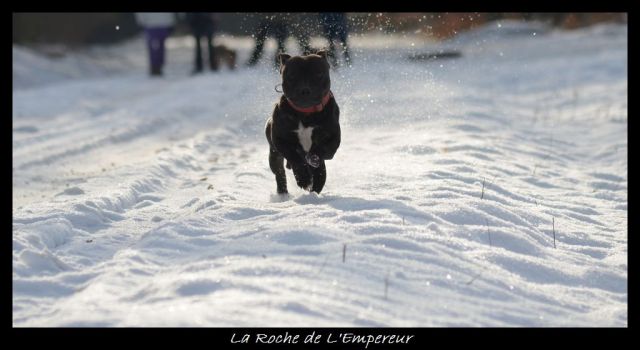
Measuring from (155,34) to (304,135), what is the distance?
59.4ft

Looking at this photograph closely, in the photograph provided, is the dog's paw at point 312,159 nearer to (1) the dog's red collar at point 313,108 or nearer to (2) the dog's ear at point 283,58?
(1) the dog's red collar at point 313,108

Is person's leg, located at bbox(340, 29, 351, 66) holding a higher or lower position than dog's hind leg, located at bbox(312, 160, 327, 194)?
higher

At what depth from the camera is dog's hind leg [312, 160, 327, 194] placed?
672cm

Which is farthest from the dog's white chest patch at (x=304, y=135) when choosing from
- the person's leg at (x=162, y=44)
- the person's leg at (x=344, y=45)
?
the person's leg at (x=162, y=44)

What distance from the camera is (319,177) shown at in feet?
22.2

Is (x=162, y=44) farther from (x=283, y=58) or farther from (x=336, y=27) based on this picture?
(x=283, y=58)

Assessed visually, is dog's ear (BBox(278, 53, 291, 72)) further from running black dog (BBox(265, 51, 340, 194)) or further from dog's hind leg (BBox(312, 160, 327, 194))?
dog's hind leg (BBox(312, 160, 327, 194))

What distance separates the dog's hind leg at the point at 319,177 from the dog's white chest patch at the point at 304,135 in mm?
204

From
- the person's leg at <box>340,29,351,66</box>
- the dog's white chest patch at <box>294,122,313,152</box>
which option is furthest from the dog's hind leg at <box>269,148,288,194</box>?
the person's leg at <box>340,29,351,66</box>

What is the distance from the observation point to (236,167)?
30.5ft

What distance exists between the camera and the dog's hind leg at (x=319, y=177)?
22.0 feet

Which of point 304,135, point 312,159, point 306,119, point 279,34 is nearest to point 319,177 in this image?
point 312,159

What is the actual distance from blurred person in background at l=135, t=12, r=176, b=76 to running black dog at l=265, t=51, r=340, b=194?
17551 mm

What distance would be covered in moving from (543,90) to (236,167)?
413 inches
